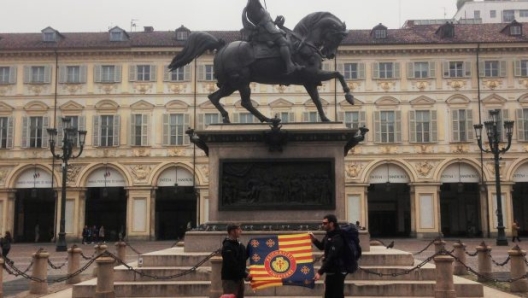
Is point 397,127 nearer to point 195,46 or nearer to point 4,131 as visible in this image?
point 4,131

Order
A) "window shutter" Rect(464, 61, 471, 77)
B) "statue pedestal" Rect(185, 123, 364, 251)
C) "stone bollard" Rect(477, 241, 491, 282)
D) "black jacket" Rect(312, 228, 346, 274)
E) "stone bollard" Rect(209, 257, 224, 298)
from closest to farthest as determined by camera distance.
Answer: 1. "black jacket" Rect(312, 228, 346, 274)
2. "stone bollard" Rect(209, 257, 224, 298)
3. "statue pedestal" Rect(185, 123, 364, 251)
4. "stone bollard" Rect(477, 241, 491, 282)
5. "window shutter" Rect(464, 61, 471, 77)

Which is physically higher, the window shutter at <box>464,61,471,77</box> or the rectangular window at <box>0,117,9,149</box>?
the window shutter at <box>464,61,471,77</box>

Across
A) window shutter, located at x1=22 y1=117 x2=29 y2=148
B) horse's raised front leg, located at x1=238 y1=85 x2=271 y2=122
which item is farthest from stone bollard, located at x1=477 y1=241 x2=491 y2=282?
window shutter, located at x1=22 y1=117 x2=29 y2=148

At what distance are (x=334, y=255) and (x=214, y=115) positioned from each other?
39222 mm

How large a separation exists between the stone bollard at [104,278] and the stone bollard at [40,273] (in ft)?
12.6

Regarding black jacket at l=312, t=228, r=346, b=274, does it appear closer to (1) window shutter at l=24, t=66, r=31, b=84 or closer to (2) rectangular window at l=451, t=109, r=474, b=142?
(2) rectangular window at l=451, t=109, r=474, b=142

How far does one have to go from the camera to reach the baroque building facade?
46.2 metres

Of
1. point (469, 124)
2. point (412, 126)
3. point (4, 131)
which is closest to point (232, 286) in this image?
point (412, 126)

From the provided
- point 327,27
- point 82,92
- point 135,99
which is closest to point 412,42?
point 135,99

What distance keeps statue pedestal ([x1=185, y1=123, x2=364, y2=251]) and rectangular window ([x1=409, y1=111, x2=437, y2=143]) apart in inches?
1280

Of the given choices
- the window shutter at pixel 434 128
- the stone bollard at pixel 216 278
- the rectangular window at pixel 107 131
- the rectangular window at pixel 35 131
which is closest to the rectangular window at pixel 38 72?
the rectangular window at pixel 35 131

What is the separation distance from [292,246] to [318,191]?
17.9 feet

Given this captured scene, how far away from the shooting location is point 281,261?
939cm

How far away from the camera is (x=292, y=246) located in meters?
9.41
